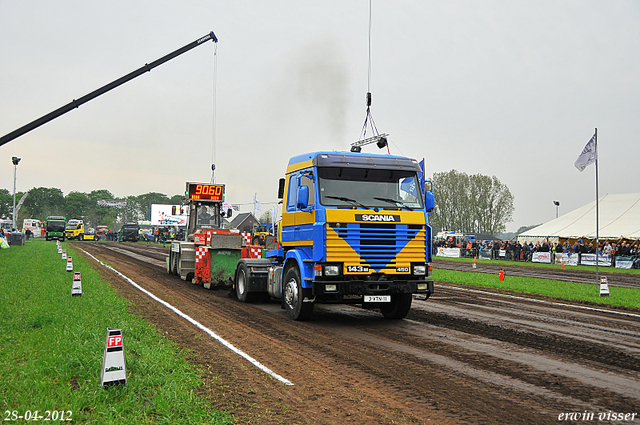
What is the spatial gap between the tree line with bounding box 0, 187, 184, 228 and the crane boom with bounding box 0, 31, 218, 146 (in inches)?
5139

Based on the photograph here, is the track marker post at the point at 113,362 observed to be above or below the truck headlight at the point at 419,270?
below

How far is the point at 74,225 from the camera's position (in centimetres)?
7500

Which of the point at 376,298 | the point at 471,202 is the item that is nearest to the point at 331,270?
the point at 376,298

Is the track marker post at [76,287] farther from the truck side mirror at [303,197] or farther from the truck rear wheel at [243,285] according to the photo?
the truck side mirror at [303,197]

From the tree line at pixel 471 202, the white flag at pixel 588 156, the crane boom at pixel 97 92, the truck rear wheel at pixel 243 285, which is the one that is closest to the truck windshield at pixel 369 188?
the truck rear wheel at pixel 243 285

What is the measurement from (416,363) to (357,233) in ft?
10.5

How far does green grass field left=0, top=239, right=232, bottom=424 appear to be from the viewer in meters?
4.93

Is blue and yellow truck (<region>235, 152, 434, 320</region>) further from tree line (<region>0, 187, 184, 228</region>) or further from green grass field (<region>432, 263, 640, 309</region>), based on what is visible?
tree line (<region>0, 187, 184, 228</region>)

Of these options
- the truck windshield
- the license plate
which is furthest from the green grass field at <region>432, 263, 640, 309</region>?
the license plate

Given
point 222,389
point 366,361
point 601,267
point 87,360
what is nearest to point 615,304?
point 366,361

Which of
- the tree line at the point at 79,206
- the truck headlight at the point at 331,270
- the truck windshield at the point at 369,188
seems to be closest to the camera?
the truck headlight at the point at 331,270

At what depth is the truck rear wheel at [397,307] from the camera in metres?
11.0

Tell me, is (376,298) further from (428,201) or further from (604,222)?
(604,222)

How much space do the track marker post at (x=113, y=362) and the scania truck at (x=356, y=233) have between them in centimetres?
474
